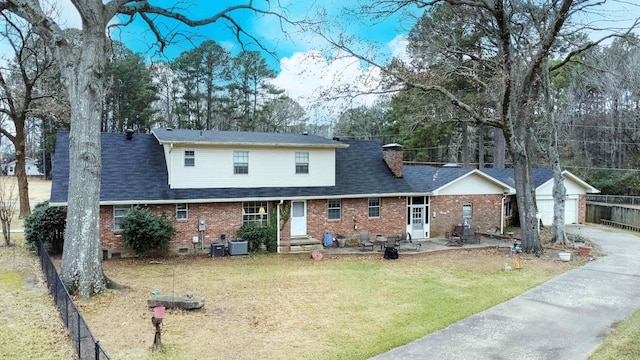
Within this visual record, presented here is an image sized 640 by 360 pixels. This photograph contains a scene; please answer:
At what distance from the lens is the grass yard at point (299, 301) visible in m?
8.01

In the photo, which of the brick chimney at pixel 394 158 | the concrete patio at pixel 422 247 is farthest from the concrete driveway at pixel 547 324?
the brick chimney at pixel 394 158

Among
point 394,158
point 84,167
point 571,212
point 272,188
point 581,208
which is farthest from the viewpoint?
point 581,208

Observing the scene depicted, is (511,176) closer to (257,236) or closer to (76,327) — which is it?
(257,236)

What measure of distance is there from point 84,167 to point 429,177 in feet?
57.7

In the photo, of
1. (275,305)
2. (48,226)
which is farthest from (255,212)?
(275,305)

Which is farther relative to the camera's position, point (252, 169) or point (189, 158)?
point (252, 169)

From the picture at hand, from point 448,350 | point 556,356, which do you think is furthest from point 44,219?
point 556,356

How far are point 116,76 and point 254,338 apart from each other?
41.5m

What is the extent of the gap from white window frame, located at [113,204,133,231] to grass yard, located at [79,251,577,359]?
1379 millimetres

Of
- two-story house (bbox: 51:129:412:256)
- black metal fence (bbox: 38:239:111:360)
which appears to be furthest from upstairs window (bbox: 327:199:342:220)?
black metal fence (bbox: 38:239:111:360)

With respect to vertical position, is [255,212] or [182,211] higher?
[182,211]

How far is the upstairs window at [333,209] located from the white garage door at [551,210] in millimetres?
15102

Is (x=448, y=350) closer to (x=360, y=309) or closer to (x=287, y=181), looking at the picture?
(x=360, y=309)

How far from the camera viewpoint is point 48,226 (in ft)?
52.2
